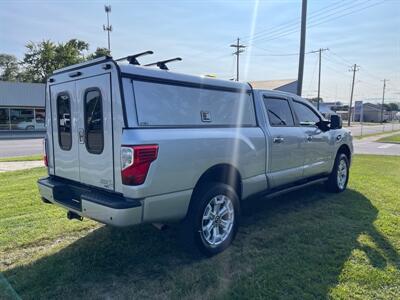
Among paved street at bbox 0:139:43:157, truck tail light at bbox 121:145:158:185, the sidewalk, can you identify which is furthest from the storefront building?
truck tail light at bbox 121:145:158:185

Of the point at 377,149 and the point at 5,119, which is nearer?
the point at 377,149

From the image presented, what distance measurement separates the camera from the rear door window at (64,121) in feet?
12.8

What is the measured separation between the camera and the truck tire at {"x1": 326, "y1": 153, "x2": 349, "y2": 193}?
657 cm

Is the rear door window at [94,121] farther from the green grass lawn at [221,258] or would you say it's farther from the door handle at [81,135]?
the green grass lawn at [221,258]

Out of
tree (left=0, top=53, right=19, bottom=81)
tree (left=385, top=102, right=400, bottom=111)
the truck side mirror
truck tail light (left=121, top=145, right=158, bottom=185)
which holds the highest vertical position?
tree (left=0, top=53, right=19, bottom=81)

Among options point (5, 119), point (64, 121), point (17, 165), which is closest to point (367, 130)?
point (5, 119)

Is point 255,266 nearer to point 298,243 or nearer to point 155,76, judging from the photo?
point 298,243

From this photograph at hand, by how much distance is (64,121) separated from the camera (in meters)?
3.98

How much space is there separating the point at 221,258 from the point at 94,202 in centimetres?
157

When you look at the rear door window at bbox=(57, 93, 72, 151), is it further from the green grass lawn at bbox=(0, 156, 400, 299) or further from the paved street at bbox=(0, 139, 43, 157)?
the paved street at bbox=(0, 139, 43, 157)

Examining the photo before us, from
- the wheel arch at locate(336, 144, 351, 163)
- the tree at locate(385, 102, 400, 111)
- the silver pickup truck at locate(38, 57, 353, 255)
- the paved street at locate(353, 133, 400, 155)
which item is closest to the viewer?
the silver pickup truck at locate(38, 57, 353, 255)

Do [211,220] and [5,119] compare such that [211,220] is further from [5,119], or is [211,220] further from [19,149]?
[5,119]

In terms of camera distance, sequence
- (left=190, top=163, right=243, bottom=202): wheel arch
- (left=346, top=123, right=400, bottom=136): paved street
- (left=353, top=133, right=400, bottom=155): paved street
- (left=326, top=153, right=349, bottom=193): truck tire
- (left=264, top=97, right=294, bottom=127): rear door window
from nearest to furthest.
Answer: (left=190, top=163, right=243, bottom=202): wheel arch < (left=264, top=97, right=294, bottom=127): rear door window < (left=326, top=153, right=349, bottom=193): truck tire < (left=353, top=133, right=400, bottom=155): paved street < (left=346, top=123, right=400, bottom=136): paved street

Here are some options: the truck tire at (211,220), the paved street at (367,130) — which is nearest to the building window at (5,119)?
the truck tire at (211,220)
